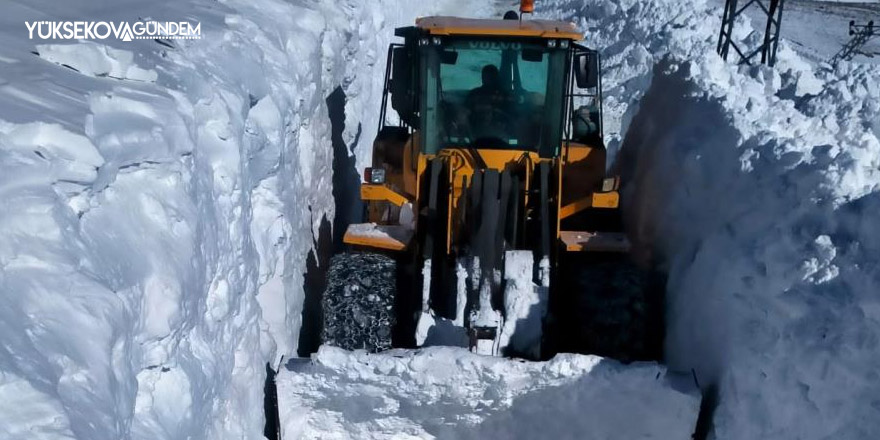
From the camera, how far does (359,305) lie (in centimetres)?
647

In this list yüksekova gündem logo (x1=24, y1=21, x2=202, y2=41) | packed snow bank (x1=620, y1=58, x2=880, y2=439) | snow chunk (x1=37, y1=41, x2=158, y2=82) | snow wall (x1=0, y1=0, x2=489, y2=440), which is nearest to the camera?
snow wall (x1=0, y1=0, x2=489, y2=440)

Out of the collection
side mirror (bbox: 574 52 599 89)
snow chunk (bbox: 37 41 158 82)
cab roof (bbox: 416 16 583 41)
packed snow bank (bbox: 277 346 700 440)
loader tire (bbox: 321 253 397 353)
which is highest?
cab roof (bbox: 416 16 583 41)

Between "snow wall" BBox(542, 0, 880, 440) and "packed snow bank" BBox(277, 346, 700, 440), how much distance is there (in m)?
0.40

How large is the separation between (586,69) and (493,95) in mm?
709

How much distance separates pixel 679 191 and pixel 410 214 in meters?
2.03

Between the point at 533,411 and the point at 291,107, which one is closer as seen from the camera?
the point at 533,411

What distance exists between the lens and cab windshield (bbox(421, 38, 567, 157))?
6941 mm

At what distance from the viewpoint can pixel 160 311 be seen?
13.2 feet

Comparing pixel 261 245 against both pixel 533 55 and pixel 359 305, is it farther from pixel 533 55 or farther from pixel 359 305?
pixel 533 55

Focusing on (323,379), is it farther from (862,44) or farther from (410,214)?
(862,44)

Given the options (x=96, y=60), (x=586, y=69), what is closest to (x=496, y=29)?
(x=586, y=69)

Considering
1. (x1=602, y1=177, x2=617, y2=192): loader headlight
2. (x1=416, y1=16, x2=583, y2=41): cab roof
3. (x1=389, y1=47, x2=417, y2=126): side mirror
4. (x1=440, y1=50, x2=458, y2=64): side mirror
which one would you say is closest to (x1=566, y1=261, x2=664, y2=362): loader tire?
(x1=602, y1=177, x2=617, y2=192): loader headlight

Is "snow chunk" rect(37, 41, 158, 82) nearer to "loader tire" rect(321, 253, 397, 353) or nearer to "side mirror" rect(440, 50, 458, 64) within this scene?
"loader tire" rect(321, 253, 397, 353)

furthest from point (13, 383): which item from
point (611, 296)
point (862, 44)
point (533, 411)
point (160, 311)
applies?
point (862, 44)
